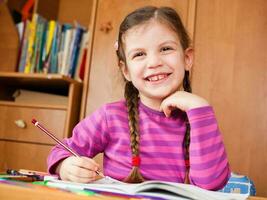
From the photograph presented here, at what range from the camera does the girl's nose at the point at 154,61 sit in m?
0.85

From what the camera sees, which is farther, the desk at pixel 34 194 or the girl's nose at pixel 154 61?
the girl's nose at pixel 154 61

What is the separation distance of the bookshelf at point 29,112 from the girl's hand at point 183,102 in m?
0.91

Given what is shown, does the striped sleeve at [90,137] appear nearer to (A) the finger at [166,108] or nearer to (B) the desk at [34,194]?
(A) the finger at [166,108]

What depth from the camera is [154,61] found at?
33.3 inches

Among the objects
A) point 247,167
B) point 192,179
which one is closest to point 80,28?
point 247,167

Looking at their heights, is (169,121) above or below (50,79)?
below

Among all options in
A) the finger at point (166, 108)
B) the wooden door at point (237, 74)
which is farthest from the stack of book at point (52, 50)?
the finger at point (166, 108)

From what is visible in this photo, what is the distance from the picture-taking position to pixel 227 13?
169 centimetres

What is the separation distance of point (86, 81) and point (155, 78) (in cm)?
96

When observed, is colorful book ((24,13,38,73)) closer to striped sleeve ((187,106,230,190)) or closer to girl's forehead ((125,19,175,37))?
girl's forehead ((125,19,175,37))

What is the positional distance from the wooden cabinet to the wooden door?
632mm

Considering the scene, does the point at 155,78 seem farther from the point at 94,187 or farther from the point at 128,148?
the point at 94,187

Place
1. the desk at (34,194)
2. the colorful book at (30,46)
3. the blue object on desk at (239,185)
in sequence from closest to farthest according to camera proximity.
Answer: the desk at (34,194)
the blue object on desk at (239,185)
the colorful book at (30,46)

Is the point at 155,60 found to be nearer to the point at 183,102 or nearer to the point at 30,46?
the point at 183,102
